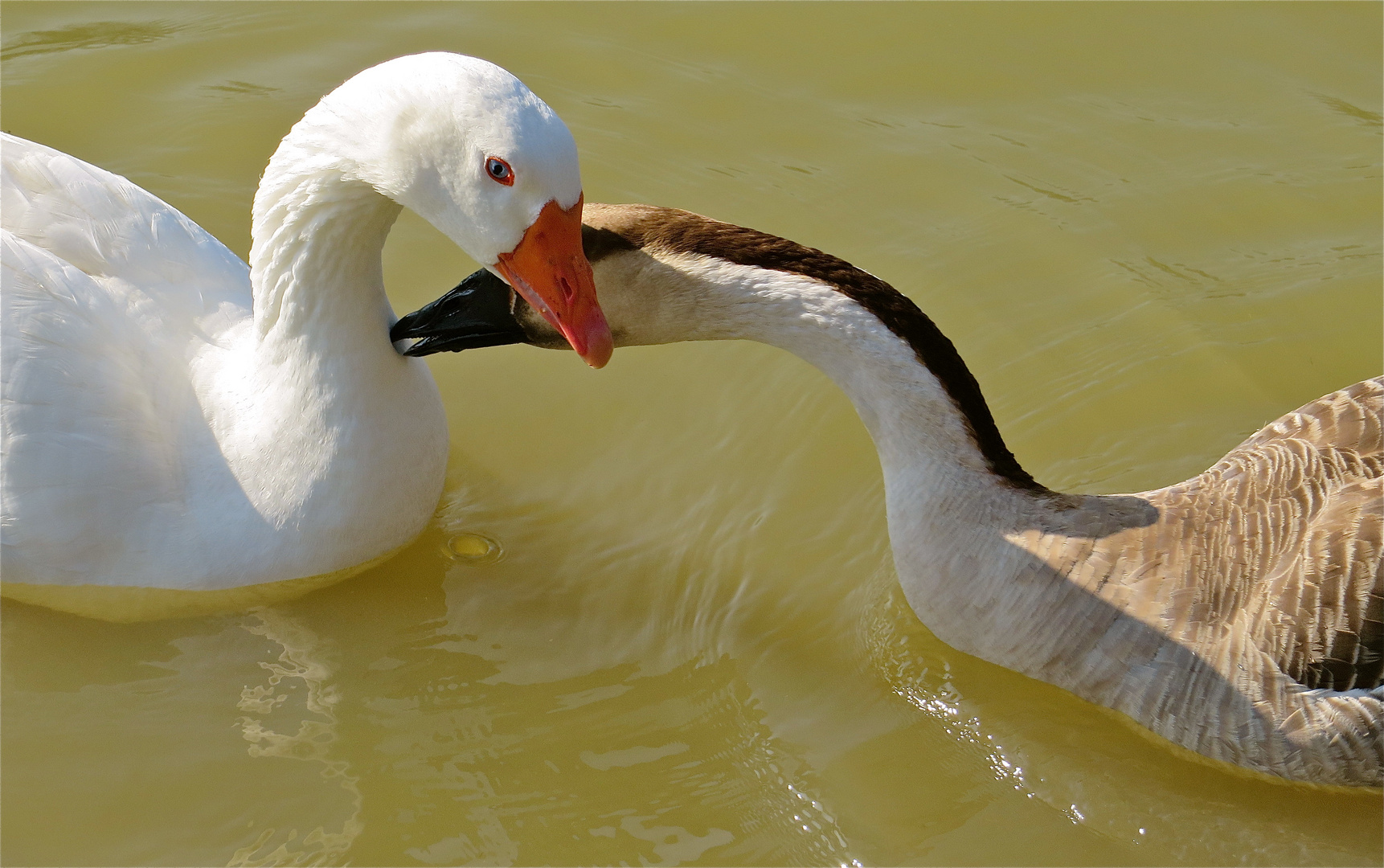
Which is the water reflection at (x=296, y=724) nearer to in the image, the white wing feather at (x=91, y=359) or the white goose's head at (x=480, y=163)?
the white wing feather at (x=91, y=359)

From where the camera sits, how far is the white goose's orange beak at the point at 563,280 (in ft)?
12.1

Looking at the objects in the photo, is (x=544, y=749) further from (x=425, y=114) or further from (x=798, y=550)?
(x=425, y=114)

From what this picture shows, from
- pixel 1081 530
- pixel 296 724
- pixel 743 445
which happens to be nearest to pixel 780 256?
pixel 1081 530

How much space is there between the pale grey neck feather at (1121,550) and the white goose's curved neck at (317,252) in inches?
31.0

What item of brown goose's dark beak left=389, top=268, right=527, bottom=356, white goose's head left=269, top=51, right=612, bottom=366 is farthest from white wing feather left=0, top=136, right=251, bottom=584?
white goose's head left=269, top=51, right=612, bottom=366

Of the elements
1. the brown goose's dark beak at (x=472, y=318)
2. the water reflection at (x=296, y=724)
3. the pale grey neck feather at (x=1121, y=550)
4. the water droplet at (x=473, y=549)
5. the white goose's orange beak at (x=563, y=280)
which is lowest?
the water reflection at (x=296, y=724)

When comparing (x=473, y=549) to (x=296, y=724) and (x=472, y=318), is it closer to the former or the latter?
(x=296, y=724)

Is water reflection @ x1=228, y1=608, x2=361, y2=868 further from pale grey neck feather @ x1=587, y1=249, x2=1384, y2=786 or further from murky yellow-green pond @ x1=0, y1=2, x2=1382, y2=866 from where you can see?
pale grey neck feather @ x1=587, y1=249, x2=1384, y2=786

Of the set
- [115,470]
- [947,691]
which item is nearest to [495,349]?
[115,470]

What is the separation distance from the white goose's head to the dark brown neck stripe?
0.79 feet

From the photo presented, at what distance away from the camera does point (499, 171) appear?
3.62 metres

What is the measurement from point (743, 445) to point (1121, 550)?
5.72 ft

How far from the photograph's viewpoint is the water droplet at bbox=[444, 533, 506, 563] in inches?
196

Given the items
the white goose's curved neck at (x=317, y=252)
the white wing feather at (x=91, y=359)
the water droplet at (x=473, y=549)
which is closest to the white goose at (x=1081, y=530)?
the white goose's curved neck at (x=317, y=252)
